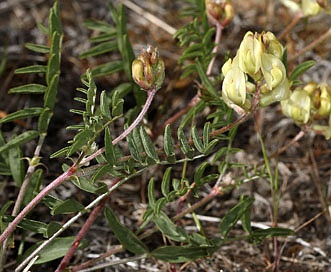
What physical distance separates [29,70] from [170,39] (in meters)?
1.13

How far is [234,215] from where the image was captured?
1.76 metres

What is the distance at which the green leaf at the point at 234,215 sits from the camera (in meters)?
1.74

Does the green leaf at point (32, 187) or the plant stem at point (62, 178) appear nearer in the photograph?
the plant stem at point (62, 178)

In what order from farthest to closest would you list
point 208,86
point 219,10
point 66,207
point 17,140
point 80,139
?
point 219,10, point 208,86, point 17,140, point 66,207, point 80,139

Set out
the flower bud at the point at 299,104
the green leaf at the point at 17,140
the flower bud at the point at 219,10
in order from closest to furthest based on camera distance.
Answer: the green leaf at the point at 17,140 < the flower bud at the point at 299,104 < the flower bud at the point at 219,10

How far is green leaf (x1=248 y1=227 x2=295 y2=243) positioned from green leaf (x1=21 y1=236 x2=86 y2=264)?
48cm

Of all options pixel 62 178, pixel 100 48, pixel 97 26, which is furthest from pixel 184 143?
pixel 97 26

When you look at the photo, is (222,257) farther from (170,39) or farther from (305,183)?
(170,39)

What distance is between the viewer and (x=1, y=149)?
1632mm

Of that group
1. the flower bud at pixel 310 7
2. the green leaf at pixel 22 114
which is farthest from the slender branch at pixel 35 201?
the flower bud at pixel 310 7

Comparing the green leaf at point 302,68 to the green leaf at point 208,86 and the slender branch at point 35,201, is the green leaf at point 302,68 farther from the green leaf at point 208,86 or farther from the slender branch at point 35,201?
the slender branch at point 35,201

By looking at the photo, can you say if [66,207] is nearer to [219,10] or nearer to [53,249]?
[53,249]

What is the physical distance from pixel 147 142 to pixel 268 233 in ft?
1.58

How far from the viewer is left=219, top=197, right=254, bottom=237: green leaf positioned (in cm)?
174
